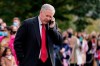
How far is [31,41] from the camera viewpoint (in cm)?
909

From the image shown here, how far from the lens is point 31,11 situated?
32125 mm

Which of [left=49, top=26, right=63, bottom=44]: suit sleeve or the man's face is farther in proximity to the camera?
[left=49, top=26, right=63, bottom=44]: suit sleeve

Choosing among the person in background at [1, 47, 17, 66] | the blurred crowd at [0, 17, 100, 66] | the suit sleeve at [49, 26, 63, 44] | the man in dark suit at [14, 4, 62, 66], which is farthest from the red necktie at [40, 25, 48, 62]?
the person in background at [1, 47, 17, 66]

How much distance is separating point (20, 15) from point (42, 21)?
23795 mm

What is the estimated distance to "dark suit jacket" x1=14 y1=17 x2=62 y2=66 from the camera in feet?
29.7

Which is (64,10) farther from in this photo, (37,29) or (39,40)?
(39,40)

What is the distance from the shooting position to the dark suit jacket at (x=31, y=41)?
29.7 feet

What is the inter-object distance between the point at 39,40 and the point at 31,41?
0.47 ft

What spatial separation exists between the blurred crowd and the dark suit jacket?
249 centimetres

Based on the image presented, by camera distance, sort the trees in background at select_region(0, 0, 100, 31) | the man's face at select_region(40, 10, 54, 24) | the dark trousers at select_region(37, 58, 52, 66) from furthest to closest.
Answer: the trees in background at select_region(0, 0, 100, 31) < the dark trousers at select_region(37, 58, 52, 66) < the man's face at select_region(40, 10, 54, 24)

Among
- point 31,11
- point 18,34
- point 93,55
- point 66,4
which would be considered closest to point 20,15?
point 31,11

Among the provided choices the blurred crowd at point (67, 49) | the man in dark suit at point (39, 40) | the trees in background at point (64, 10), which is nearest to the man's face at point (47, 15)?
the man in dark suit at point (39, 40)

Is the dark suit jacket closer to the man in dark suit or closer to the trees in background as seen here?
the man in dark suit

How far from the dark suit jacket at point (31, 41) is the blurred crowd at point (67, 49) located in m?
2.49
